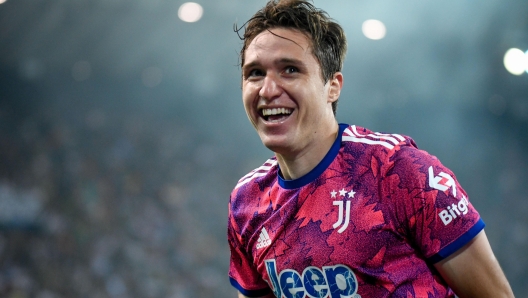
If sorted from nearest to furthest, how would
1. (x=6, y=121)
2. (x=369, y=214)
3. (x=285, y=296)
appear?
(x=369, y=214) → (x=285, y=296) → (x=6, y=121)

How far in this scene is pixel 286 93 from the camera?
178 cm

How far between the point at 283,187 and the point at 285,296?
0.38 metres

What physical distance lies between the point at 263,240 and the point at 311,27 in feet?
Answer: 2.59

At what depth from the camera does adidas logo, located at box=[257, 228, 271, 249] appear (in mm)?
1827

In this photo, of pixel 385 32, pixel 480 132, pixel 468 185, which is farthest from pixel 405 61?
pixel 468 185

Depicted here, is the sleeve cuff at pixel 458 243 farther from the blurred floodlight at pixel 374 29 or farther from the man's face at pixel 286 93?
the blurred floodlight at pixel 374 29

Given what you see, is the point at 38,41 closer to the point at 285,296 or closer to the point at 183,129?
the point at 183,129

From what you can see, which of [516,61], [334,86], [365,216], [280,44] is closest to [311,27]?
[280,44]

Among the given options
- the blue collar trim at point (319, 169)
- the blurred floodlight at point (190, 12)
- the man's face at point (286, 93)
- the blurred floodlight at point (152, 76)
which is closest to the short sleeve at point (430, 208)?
the blue collar trim at point (319, 169)

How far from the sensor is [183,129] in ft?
24.9

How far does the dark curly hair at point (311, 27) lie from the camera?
187cm

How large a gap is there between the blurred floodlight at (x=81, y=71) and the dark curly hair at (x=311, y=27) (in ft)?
18.8

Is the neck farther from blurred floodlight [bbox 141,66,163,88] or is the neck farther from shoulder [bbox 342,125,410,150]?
blurred floodlight [bbox 141,66,163,88]

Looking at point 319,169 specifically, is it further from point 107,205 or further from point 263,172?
point 107,205
